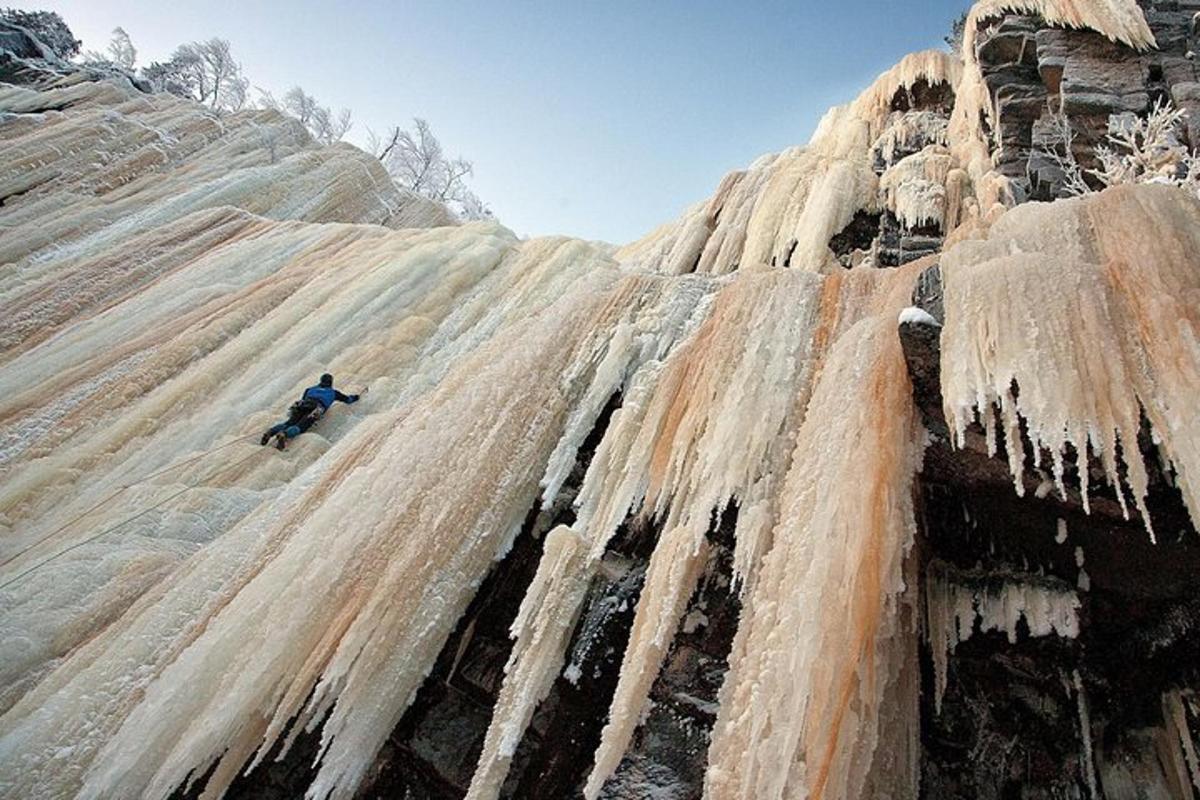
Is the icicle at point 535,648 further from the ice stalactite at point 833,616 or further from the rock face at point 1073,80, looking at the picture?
the rock face at point 1073,80

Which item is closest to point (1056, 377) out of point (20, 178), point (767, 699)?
point (767, 699)

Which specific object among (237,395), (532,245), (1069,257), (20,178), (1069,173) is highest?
(1069,173)

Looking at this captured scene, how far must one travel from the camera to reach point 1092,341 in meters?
2.92

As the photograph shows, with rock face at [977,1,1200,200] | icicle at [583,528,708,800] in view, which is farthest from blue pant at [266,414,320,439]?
rock face at [977,1,1200,200]

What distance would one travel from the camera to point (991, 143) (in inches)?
416

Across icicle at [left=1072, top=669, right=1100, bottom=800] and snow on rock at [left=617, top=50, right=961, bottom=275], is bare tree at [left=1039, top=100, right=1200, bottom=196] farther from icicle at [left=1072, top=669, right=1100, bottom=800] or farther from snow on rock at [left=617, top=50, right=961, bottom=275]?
icicle at [left=1072, top=669, right=1100, bottom=800]

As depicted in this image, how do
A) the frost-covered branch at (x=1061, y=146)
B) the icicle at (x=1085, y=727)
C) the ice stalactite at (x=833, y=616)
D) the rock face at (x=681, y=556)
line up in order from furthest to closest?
the frost-covered branch at (x=1061, y=146) < the icicle at (x=1085, y=727) < the rock face at (x=681, y=556) < the ice stalactite at (x=833, y=616)

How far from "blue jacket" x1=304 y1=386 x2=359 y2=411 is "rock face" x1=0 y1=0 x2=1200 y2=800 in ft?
0.47

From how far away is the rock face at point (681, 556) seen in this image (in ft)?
9.41

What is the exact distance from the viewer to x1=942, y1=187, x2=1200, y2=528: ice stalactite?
2.67m

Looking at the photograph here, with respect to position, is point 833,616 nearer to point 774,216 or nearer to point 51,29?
point 774,216

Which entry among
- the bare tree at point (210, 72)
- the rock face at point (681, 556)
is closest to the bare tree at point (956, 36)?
the rock face at point (681, 556)

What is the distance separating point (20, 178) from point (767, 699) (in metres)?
13.6

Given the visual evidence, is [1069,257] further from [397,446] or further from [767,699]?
[397,446]
